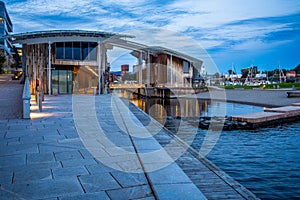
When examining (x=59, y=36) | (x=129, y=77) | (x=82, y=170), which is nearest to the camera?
(x=82, y=170)

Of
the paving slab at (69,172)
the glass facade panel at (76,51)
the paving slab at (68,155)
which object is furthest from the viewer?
the glass facade panel at (76,51)

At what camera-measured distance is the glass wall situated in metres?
30.1

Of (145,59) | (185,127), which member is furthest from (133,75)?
Result: (185,127)

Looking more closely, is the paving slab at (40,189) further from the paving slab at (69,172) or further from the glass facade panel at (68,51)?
the glass facade panel at (68,51)

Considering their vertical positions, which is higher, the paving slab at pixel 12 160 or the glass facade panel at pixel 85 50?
the glass facade panel at pixel 85 50

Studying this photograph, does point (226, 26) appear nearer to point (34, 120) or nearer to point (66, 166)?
point (34, 120)

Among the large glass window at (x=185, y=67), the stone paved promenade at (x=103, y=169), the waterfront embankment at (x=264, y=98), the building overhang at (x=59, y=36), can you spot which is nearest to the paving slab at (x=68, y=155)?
the stone paved promenade at (x=103, y=169)

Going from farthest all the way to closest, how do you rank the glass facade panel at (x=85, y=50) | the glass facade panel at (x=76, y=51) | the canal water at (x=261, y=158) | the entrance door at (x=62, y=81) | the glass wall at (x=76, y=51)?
the glass facade panel at (x=85, y=50), the glass facade panel at (x=76, y=51), the glass wall at (x=76, y=51), the entrance door at (x=62, y=81), the canal water at (x=261, y=158)

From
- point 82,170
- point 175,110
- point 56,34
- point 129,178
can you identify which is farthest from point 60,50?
point 129,178

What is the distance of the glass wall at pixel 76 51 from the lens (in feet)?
98.8

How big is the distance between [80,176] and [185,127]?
8818 millimetres

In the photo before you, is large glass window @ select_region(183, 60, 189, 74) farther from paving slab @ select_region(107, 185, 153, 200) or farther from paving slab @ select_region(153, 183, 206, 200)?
paving slab @ select_region(107, 185, 153, 200)

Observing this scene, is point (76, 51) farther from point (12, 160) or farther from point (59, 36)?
point (12, 160)

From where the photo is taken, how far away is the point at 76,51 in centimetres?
3069
